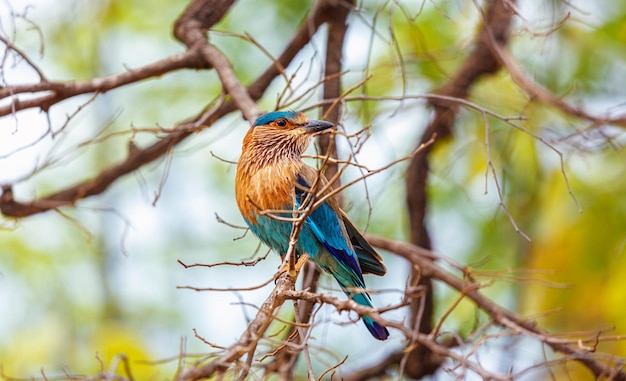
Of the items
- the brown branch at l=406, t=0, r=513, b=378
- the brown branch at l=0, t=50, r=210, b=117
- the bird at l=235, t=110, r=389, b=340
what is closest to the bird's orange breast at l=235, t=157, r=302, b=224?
the bird at l=235, t=110, r=389, b=340

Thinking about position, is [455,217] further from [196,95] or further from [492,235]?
[196,95]

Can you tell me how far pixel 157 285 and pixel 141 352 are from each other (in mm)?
4376

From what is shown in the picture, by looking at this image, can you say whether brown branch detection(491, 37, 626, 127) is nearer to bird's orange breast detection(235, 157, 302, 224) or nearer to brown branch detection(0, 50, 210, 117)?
bird's orange breast detection(235, 157, 302, 224)

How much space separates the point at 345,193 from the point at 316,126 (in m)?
1.08

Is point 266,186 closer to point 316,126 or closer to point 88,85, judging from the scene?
point 316,126

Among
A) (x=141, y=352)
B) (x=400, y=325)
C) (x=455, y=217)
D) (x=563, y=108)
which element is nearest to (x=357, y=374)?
(x=141, y=352)

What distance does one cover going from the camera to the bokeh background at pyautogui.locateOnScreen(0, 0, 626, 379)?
492 cm

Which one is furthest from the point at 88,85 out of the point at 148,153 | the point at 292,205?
Answer: the point at 292,205

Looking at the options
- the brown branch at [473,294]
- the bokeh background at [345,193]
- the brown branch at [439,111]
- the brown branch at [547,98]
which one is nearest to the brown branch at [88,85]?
the bokeh background at [345,193]

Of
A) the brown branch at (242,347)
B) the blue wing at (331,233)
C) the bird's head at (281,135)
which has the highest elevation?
the bird's head at (281,135)

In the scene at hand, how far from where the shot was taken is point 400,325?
7.47ft

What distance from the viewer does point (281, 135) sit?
4371 millimetres

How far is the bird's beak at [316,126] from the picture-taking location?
4228 mm

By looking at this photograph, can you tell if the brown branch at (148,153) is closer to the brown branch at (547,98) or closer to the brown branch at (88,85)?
the brown branch at (88,85)
